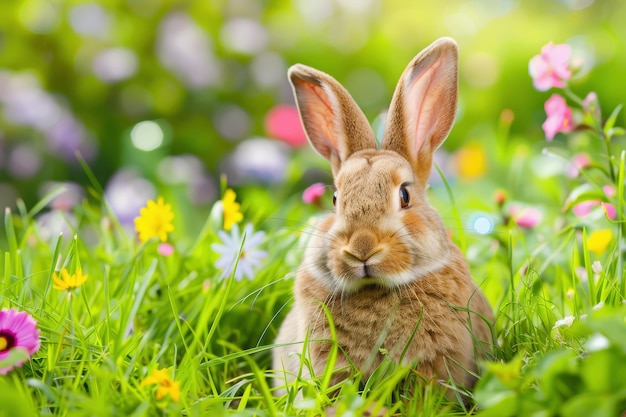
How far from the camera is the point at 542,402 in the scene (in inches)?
76.3

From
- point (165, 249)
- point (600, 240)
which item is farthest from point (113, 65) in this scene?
point (600, 240)

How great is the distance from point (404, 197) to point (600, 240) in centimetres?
103

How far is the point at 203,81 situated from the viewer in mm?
7113

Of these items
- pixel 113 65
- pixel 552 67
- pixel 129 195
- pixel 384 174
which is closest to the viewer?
pixel 384 174

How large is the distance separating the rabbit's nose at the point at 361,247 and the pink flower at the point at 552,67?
119 centimetres

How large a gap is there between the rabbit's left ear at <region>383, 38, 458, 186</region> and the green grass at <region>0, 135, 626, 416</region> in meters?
0.26

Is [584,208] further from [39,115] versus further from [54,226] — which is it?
[39,115]

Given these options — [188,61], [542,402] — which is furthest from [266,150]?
[542,402]

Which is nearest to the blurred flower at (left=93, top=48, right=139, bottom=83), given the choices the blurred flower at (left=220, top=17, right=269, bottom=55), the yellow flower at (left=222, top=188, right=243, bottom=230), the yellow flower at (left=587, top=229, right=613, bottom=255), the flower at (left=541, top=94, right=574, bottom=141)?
the blurred flower at (left=220, top=17, right=269, bottom=55)

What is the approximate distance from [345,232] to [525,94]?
5149 millimetres

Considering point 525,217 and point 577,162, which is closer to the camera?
→ point 577,162

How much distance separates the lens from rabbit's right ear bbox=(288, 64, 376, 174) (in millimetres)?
2801

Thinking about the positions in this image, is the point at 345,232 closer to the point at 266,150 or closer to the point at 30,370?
the point at 30,370

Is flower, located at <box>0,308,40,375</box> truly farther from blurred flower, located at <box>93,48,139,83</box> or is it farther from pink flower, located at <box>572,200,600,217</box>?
blurred flower, located at <box>93,48,139,83</box>
